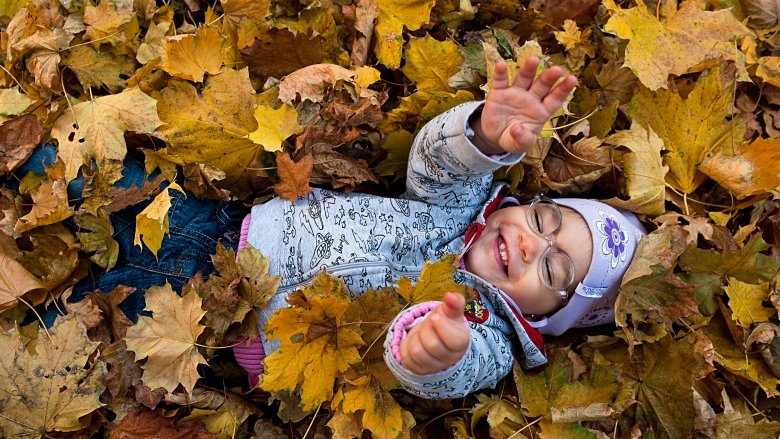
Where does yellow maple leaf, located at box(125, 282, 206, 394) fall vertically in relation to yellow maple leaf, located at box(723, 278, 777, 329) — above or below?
above

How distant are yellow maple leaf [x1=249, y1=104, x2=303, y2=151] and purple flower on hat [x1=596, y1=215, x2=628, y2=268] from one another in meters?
1.16

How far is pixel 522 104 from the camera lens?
5.49 feet

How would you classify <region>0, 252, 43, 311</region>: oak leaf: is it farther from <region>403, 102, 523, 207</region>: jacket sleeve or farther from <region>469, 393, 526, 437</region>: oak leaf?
<region>469, 393, 526, 437</region>: oak leaf

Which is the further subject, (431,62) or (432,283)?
(431,62)

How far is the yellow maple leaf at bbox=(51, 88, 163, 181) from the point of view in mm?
1959

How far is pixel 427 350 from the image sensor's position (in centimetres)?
148

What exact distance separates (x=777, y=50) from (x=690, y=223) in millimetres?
992

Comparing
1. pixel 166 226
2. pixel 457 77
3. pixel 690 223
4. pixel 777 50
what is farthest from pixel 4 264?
pixel 777 50

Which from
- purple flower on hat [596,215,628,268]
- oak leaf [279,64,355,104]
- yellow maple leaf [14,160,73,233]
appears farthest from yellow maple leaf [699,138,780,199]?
yellow maple leaf [14,160,73,233]

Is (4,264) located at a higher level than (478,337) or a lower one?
higher

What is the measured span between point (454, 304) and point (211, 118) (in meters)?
1.17

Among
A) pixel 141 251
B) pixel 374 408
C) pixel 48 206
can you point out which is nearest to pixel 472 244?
pixel 374 408

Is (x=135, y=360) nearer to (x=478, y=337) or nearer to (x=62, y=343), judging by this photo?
(x=62, y=343)

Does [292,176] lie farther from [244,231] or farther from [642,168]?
[642,168]
